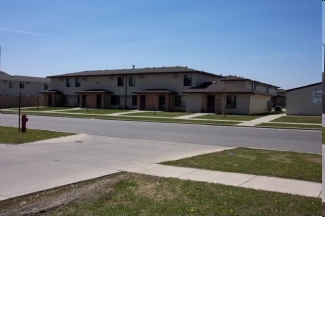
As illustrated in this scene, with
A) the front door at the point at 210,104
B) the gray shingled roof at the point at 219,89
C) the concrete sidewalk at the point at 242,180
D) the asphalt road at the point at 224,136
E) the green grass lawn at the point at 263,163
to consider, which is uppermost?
the gray shingled roof at the point at 219,89

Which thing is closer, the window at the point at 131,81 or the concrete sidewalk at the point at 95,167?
the concrete sidewalk at the point at 95,167

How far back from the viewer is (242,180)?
8570 millimetres

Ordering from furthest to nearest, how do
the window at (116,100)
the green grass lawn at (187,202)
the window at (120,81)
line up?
the window at (116,100) → the window at (120,81) → the green grass lawn at (187,202)

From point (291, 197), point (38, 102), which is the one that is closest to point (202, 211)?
point (291, 197)

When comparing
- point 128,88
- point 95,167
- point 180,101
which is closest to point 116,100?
point 128,88

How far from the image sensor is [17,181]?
8.27 m

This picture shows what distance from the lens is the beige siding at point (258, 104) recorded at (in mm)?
42625

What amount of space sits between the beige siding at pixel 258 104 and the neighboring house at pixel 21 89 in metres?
32.6

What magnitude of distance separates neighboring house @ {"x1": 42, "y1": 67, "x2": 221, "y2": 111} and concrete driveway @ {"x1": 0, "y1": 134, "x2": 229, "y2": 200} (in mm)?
31615

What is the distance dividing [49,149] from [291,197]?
8.75m

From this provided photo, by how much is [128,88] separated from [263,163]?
4218cm

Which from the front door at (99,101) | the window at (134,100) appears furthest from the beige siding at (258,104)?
the front door at (99,101)

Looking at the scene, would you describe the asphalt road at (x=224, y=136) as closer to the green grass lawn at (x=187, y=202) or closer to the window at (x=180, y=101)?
the green grass lawn at (x=187, y=202)

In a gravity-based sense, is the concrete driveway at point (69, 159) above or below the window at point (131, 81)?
below
